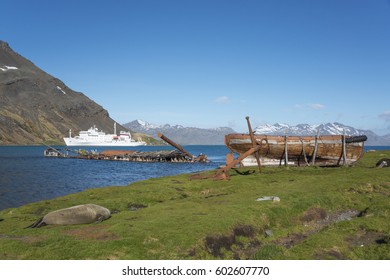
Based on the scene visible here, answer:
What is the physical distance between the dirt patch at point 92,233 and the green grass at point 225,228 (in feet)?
0.13

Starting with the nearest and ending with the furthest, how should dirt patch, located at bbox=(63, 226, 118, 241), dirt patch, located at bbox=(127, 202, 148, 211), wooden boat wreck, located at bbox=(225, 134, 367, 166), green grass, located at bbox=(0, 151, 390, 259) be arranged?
green grass, located at bbox=(0, 151, 390, 259) → dirt patch, located at bbox=(63, 226, 118, 241) → dirt patch, located at bbox=(127, 202, 148, 211) → wooden boat wreck, located at bbox=(225, 134, 367, 166)

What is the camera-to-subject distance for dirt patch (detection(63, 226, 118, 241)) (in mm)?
13518

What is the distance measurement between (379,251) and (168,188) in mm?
16942

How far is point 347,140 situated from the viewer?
44625 mm

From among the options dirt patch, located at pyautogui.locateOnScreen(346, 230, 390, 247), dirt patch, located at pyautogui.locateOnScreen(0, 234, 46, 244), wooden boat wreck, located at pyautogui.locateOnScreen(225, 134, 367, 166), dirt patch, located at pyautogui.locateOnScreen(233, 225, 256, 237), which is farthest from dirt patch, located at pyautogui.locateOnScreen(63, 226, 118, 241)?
wooden boat wreck, located at pyautogui.locateOnScreen(225, 134, 367, 166)

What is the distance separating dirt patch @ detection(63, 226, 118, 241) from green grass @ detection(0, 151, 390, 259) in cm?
4

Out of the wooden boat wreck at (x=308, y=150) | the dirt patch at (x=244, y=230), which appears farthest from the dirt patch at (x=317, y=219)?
the wooden boat wreck at (x=308, y=150)

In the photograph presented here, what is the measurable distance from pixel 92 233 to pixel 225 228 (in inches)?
219

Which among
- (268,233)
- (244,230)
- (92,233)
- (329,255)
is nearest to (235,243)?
(244,230)

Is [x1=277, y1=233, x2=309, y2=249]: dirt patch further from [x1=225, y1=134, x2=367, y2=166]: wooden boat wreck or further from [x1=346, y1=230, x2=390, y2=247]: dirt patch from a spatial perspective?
[x1=225, y1=134, x2=367, y2=166]: wooden boat wreck

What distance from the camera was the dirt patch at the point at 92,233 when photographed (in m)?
13.5

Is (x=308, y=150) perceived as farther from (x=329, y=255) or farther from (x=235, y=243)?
(x=329, y=255)

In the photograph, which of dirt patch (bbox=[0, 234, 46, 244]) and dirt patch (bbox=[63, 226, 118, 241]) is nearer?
dirt patch (bbox=[0, 234, 46, 244])
